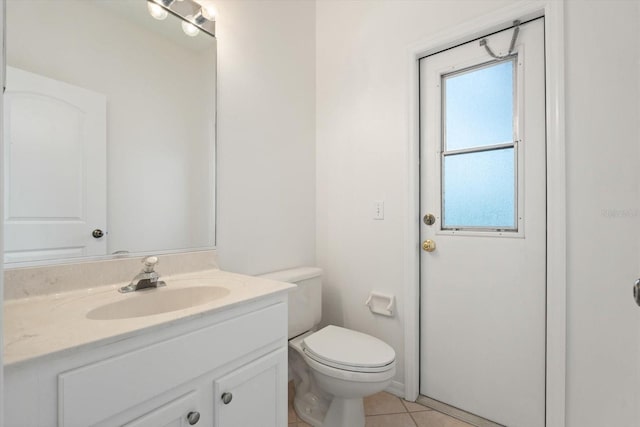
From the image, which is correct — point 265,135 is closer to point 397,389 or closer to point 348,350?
point 348,350

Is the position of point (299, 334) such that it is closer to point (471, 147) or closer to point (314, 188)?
point (314, 188)

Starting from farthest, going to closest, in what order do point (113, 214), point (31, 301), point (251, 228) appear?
point (251, 228)
point (113, 214)
point (31, 301)

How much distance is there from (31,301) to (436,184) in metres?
1.78

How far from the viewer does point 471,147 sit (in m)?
1.63

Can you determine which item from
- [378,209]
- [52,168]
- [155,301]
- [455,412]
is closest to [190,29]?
[52,168]

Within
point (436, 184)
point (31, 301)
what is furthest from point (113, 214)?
point (436, 184)

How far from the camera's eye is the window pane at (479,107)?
1528 millimetres

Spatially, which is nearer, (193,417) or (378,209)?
(193,417)

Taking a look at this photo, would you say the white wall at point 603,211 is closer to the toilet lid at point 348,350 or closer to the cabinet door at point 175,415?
the toilet lid at point 348,350

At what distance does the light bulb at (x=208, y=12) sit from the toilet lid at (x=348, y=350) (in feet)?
5.34

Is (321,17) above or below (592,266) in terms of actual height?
above

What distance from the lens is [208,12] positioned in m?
1.47

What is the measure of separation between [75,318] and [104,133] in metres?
0.70

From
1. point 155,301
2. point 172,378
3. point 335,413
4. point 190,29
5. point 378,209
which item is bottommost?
point 335,413
